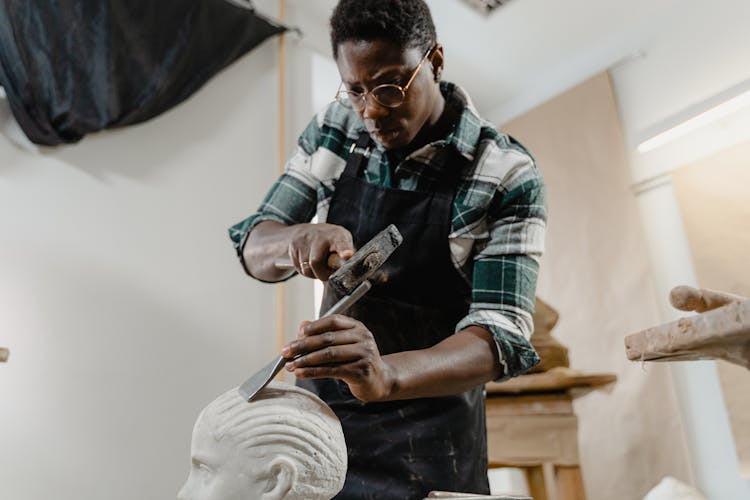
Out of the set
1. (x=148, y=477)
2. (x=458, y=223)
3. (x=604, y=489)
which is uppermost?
(x=458, y=223)

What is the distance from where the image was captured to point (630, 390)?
131 inches

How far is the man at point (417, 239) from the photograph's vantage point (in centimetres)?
133

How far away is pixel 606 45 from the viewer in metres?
3.94

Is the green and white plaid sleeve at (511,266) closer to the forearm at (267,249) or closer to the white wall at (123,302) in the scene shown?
the forearm at (267,249)

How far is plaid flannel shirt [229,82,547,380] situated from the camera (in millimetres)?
1420

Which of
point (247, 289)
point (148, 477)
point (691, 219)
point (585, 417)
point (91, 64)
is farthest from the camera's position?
point (585, 417)

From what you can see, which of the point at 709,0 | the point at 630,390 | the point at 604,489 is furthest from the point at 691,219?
the point at 604,489

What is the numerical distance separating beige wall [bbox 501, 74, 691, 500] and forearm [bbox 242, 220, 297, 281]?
8.14 feet

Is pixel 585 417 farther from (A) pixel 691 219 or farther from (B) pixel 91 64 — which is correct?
(B) pixel 91 64

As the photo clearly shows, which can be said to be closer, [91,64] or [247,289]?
[91,64]

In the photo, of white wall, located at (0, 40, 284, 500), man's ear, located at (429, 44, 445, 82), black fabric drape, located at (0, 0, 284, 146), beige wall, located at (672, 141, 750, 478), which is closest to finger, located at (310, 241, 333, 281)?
man's ear, located at (429, 44, 445, 82)

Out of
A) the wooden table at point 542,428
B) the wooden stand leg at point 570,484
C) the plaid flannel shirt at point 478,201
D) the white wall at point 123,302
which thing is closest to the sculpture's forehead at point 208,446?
the plaid flannel shirt at point 478,201

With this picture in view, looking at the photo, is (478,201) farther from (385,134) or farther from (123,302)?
(123,302)

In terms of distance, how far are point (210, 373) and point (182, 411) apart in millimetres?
204
